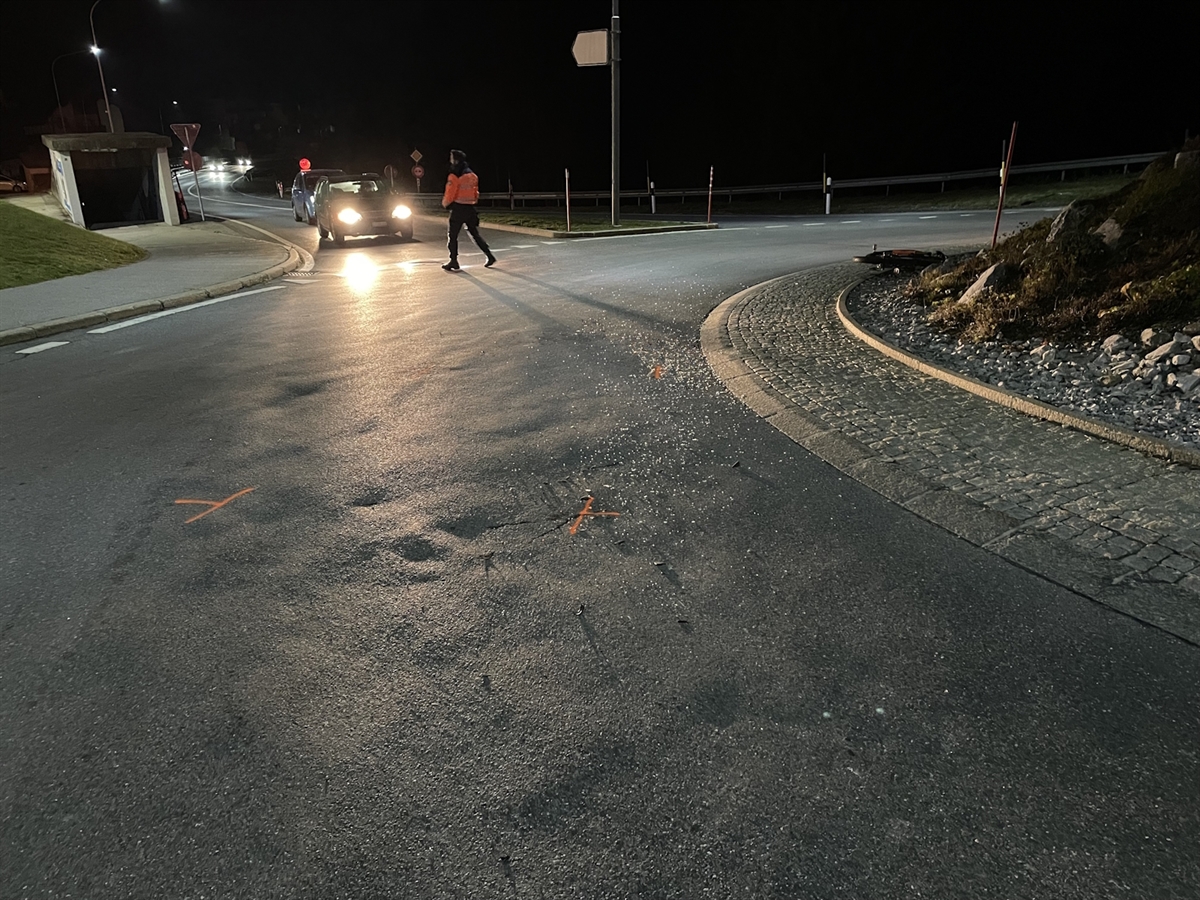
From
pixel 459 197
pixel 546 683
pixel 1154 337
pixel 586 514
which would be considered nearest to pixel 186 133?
A: pixel 459 197

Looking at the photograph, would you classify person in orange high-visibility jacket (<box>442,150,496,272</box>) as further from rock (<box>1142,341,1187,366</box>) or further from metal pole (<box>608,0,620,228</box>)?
rock (<box>1142,341,1187,366</box>)

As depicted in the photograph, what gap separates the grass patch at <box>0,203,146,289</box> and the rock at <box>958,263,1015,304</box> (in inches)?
527

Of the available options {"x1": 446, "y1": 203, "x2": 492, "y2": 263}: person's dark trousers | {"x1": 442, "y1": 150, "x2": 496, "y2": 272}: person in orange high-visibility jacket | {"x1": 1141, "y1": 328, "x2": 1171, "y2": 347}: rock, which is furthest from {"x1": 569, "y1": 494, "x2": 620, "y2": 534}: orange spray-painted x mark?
{"x1": 446, "y1": 203, "x2": 492, "y2": 263}: person's dark trousers

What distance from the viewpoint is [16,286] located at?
1194 centimetres

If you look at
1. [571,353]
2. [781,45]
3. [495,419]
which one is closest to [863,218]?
[571,353]

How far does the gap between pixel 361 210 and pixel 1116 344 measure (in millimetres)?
17189

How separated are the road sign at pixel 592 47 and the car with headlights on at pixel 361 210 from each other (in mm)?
6322

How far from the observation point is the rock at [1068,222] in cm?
804

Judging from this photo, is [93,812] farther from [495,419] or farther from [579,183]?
[579,183]

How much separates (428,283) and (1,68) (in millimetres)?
103563

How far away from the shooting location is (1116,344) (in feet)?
20.1

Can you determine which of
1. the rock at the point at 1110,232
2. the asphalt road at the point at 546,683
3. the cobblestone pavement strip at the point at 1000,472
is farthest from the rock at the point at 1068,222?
the asphalt road at the point at 546,683

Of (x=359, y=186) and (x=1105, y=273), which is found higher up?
(x=359, y=186)

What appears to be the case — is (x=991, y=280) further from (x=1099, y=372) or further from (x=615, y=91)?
(x=615, y=91)
